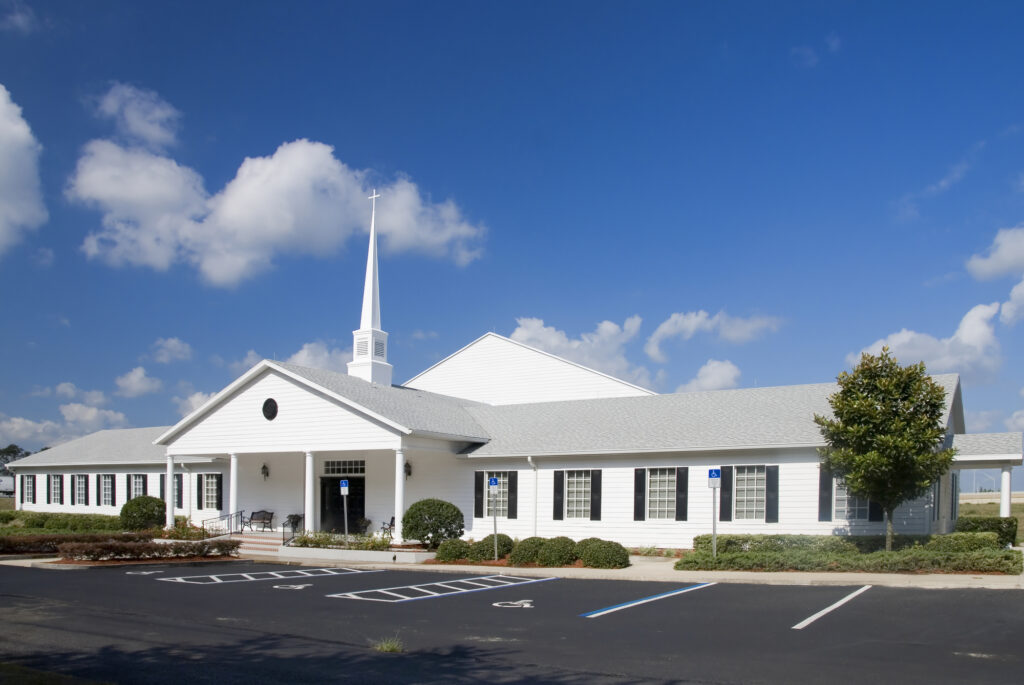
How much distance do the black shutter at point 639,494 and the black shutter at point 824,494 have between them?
4942 mm

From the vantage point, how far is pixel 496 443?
28.9 meters

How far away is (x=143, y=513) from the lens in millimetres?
35094

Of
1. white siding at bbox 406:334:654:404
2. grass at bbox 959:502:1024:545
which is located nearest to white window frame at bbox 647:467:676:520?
white siding at bbox 406:334:654:404

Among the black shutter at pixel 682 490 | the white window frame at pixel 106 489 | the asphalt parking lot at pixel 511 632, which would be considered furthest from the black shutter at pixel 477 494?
the white window frame at pixel 106 489

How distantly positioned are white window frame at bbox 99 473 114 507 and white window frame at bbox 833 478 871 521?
108 ft

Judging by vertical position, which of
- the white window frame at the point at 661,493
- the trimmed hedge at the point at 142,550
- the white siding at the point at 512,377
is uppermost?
the white siding at the point at 512,377

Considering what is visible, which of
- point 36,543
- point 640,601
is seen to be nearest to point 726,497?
→ point 640,601

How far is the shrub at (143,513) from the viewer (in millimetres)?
34875

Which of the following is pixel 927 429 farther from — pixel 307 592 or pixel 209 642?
pixel 209 642

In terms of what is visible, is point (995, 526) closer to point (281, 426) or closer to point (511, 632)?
point (511, 632)

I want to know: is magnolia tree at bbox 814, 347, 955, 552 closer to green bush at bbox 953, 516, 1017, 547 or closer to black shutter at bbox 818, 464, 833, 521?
black shutter at bbox 818, 464, 833, 521

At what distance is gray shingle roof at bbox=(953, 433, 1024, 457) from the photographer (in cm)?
2306

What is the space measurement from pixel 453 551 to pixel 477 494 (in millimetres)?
5258

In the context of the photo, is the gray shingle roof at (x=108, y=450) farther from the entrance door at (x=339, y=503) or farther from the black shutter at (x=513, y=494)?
the black shutter at (x=513, y=494)
